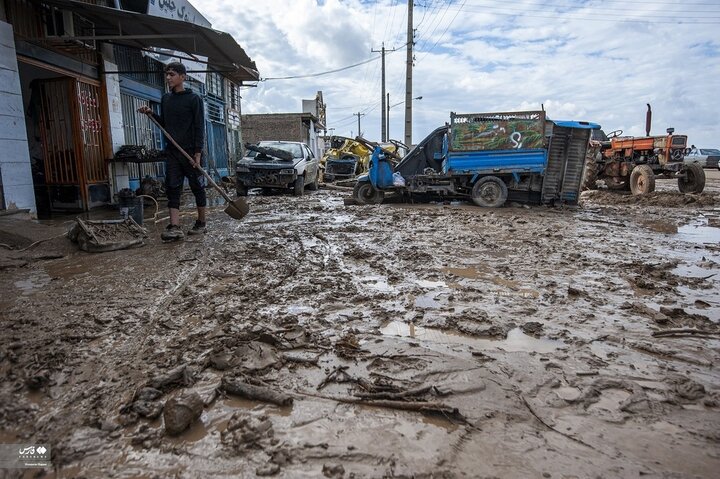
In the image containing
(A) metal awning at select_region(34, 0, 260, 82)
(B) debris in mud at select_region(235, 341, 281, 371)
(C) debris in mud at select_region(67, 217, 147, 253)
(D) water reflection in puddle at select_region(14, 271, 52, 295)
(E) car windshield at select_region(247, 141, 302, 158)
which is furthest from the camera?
(E) car windshield at select_region(247, 141, 302, 158)

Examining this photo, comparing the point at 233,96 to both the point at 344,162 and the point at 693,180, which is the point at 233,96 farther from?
the point at 693,180

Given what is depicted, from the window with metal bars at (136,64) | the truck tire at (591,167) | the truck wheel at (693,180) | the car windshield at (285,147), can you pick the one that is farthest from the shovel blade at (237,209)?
the truck wheel at (693,180)

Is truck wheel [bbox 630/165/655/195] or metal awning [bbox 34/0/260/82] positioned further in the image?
truck wheel [bbox 630/165/655/195]

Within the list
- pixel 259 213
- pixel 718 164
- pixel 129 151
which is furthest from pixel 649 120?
pixel 718 164

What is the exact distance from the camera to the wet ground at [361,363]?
1.62 metres

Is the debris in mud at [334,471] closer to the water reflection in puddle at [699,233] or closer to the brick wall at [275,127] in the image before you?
the water reflection in puddle at [699,233]

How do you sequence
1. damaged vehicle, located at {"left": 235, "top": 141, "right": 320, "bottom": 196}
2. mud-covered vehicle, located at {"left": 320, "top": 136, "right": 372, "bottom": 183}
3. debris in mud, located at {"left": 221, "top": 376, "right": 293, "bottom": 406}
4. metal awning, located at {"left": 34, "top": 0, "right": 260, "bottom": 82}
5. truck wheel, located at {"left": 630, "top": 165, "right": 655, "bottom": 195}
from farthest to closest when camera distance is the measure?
1. mud-covered vehicle, located at {"left": 320, "top": 136, "right": 372, "bottom": 183}
2. truck wheel, located at {"left": 630, "top": 165, "right": 655, "bottom": 195}
3. damaged vehicle, located at {"left": 235, "top": 141, "right": 320, "bottom": 196}
4. metal awning, located at {"left": 34, "top": 0, "right": 260, "bottom": 82}
5. debris in mud, located at {"left": 221, "top": 376, "right": 293, "bottom": 406}

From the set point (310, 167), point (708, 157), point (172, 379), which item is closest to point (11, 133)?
point (172, 379)

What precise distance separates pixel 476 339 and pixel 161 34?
7876mm

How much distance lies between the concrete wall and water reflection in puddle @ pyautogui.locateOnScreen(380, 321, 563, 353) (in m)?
6.15

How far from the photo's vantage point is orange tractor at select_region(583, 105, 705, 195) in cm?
1289

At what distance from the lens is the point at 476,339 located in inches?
105

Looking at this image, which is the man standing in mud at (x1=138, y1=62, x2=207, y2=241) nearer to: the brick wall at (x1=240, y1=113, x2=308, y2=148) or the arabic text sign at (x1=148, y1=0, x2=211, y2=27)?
the arabic text sign at (x1=148, y1=0, x2=211, y2=27)

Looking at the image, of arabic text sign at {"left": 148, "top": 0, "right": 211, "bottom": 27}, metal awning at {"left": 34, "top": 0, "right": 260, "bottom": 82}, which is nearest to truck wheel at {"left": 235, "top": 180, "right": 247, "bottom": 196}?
metal awning at {"left": 34, "top": 0, "right": 260, "bottom": 82}
